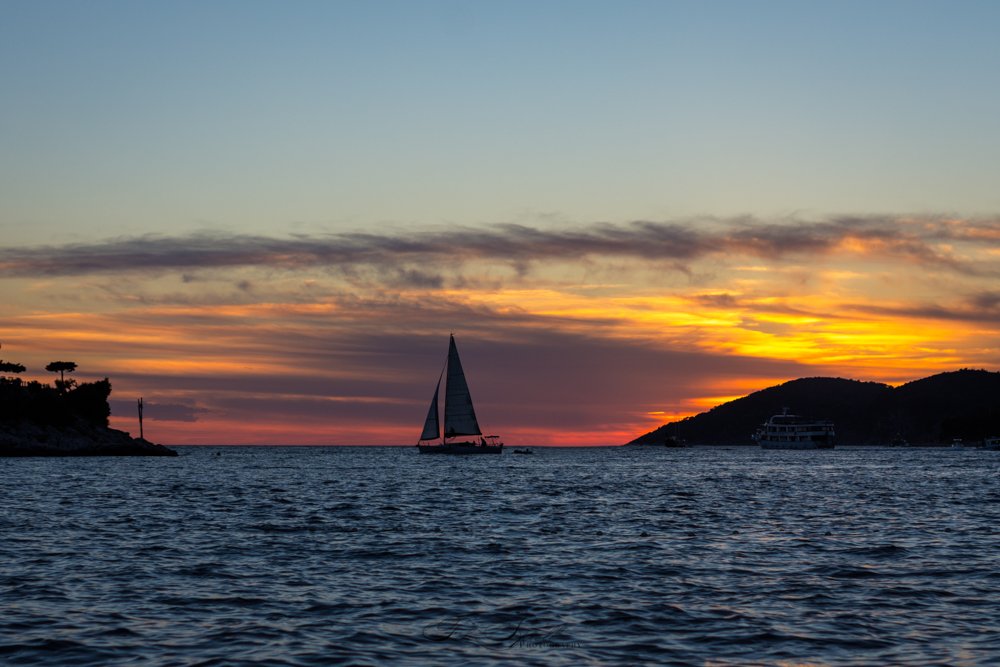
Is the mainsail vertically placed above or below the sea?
above

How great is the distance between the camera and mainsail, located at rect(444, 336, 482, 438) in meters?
187

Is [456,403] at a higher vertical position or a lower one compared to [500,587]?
higher

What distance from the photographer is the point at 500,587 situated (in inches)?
1224

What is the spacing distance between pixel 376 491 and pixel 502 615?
210 feet

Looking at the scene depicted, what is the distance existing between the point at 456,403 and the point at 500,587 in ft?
535

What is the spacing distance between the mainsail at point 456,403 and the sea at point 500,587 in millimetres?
124593

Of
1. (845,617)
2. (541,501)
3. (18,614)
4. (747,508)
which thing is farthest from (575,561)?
(541,501)

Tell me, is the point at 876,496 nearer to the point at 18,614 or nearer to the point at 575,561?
the point at 575,561

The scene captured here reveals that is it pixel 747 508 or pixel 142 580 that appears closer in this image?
pixel 142 580

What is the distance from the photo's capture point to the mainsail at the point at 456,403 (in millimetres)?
186875

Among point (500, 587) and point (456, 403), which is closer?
point (500, 587)

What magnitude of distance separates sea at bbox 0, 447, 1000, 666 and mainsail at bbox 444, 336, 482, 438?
125 m

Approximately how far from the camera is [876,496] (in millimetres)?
79688

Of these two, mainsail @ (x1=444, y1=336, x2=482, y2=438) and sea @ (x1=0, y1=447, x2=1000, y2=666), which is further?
mainsail @ (x1=444, y1=336, x2=482, y2=438)
